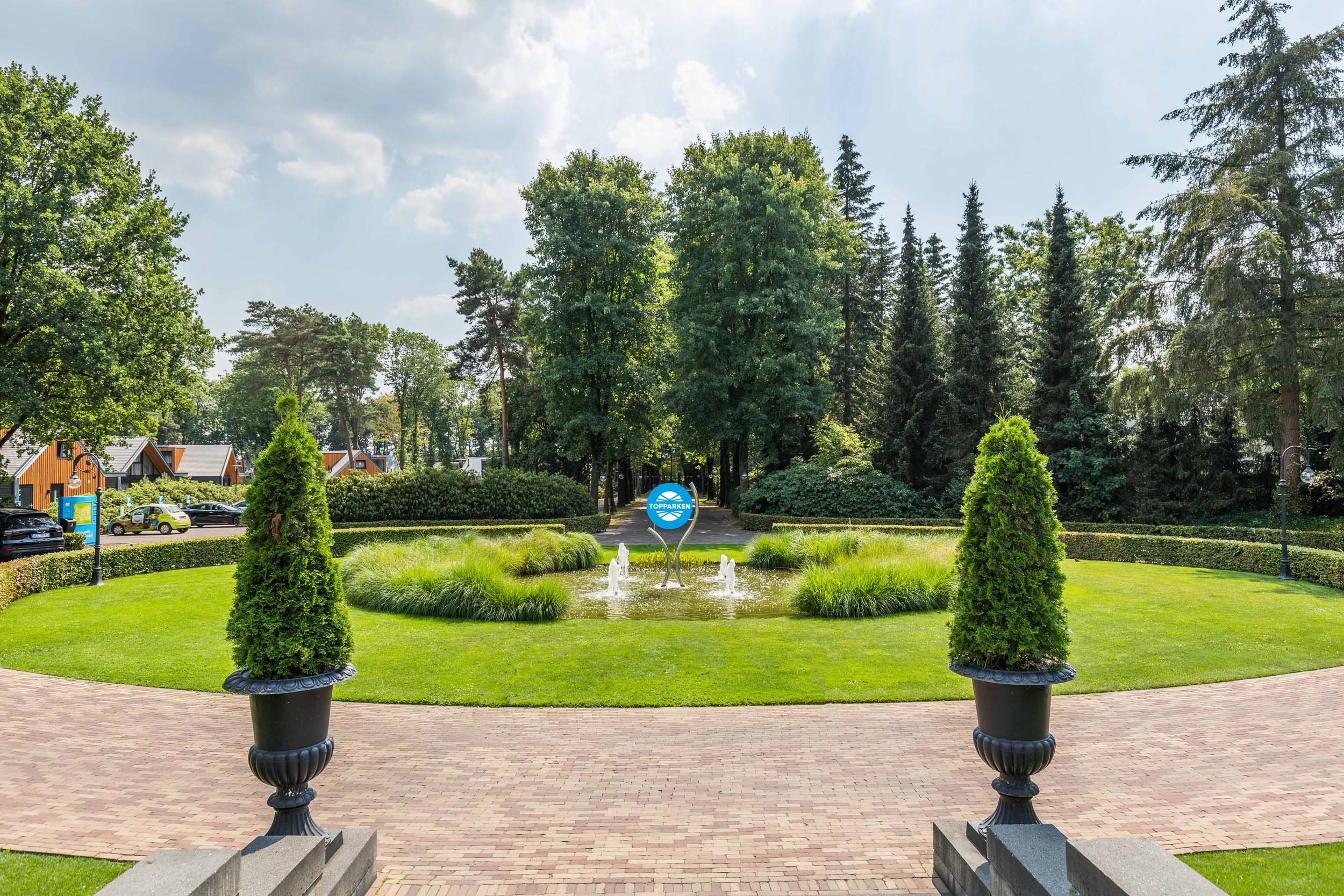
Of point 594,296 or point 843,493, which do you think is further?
point 594,296

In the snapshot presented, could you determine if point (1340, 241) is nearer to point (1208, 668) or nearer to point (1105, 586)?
point (1105, 586)

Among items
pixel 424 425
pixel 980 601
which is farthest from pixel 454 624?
pixel 424 425

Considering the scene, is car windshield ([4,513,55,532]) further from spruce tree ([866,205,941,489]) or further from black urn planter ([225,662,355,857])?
spruce tree ([866,205,941,489])

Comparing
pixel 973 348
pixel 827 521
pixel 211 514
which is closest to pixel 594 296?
pixel 827 521

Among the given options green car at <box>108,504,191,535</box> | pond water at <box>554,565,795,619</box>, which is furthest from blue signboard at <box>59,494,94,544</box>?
pond water at <box>554,565,795,619</box>

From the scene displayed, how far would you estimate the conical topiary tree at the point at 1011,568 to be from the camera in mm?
4301

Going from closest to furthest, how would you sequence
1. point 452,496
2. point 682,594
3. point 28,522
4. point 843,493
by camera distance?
point 682,594
point 28,522
point 452,496
point 843,493

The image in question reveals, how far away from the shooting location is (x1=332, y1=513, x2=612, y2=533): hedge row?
2723cm

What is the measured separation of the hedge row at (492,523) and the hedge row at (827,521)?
6659 millimetres

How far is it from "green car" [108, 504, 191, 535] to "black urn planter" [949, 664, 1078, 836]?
40.6 m

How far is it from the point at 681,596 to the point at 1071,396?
2093 cm

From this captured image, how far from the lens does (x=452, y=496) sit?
29906mm

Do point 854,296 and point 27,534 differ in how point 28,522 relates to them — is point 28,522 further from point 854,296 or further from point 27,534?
point 854,296

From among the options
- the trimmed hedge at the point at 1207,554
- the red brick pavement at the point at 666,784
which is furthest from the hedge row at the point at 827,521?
the red brick pavement at the point at 666,784
